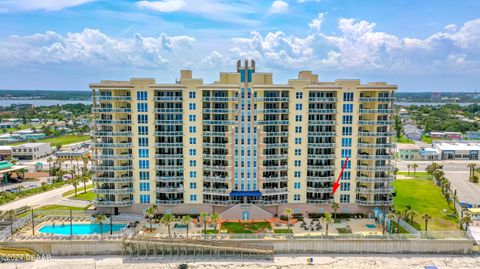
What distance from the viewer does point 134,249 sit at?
63375mm

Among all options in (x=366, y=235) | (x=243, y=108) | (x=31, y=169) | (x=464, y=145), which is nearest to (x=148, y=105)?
(x=243, y=108)

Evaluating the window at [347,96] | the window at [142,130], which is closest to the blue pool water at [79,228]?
the window at [142,130]

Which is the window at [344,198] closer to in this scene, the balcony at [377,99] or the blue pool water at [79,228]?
the balcony at [377,99]

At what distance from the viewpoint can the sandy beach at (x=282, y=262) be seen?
194ft

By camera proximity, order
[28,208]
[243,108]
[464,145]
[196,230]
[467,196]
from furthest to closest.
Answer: [464,145]
[467,196]
[28,208]
[243,108]
[196,230]

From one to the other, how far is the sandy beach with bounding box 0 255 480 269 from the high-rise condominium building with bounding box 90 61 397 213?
1642cm

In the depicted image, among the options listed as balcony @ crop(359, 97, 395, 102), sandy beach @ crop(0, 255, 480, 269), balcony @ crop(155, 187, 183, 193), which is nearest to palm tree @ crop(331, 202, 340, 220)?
sandy beach @ crop(0, 255, 480, 269)

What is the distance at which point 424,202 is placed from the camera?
87375 millimetres

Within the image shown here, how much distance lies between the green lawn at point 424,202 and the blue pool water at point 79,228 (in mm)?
62050

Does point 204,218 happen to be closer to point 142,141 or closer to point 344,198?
point 142,141

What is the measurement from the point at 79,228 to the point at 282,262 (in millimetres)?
42044

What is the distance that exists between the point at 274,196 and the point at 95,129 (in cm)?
4195

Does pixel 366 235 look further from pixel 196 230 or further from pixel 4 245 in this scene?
pixel 4 245

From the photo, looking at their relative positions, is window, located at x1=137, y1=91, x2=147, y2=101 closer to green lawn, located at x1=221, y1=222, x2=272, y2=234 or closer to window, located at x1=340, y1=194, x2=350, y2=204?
green lawn, located at x1=221, y1=222, x2=272, y2=234
